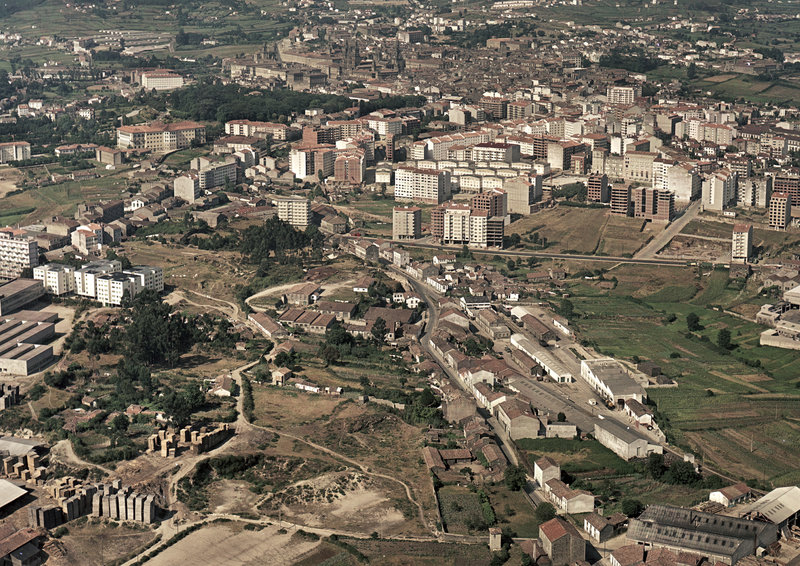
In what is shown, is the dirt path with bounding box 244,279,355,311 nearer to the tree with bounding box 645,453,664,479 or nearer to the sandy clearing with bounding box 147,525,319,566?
the tree with bounding box 645,453,664,479

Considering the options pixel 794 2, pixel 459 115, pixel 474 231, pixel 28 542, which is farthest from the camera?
pixel 794 2

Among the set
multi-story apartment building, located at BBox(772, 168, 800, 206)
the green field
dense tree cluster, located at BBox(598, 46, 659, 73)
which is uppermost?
dense tree cluster, located at BBox(598, 46, 659, 73)

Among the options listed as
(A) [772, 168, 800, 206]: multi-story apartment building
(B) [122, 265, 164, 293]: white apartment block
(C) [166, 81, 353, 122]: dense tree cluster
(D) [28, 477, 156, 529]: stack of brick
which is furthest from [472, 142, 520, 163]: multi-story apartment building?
(D) [28, 477, 156, 529]: stack of brick

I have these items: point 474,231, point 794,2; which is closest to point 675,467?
point 474,231

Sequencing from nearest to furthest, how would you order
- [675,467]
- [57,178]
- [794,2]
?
[675,467] → [57,178] → [794,2]

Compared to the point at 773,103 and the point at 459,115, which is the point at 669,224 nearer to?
the point at 459,115

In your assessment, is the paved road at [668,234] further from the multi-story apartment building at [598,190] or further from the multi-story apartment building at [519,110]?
the multi-story apartment building at [519,110]

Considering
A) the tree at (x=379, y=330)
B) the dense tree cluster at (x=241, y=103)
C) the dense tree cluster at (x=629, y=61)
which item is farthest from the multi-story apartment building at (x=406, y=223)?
the dense tree cluster at (x=629, y=61)
